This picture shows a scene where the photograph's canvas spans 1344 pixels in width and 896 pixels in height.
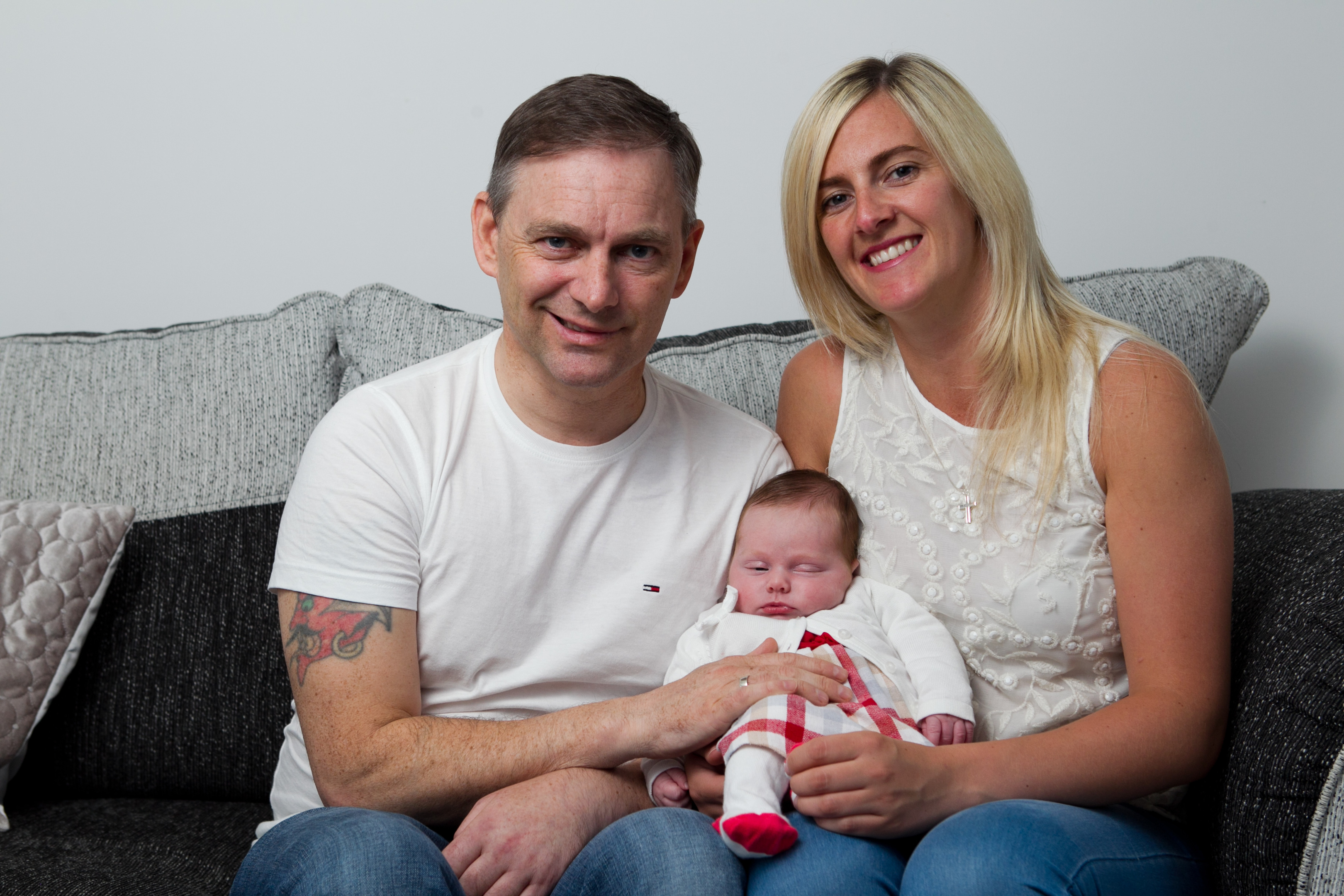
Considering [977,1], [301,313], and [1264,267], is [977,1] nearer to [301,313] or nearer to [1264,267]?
[1264,267]

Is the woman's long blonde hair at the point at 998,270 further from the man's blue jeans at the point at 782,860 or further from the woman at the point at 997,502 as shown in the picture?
the man's blue jeans at the point at 782,860

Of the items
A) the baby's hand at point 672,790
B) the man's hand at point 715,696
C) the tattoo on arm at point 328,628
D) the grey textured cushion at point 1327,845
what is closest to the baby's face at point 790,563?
the man's hand at point 715,696

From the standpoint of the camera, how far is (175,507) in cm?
183

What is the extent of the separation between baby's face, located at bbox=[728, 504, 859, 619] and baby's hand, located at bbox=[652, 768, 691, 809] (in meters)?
0.26

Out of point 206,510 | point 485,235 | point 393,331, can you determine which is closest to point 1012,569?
point 485,235

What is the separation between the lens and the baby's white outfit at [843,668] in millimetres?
1218

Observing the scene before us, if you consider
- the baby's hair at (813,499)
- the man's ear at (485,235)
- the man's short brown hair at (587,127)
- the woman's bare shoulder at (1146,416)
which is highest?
the man's short brown hair at (587,127)

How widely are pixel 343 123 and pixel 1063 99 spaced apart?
1584 mm

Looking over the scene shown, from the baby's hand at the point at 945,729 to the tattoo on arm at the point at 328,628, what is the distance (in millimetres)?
702

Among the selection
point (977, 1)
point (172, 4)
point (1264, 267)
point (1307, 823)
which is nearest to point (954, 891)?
point (1307, 823)

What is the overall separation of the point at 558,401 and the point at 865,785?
2.14 feet

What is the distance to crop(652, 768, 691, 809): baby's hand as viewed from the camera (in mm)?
1352

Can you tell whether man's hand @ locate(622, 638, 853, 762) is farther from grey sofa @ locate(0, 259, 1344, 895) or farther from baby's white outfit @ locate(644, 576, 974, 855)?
grey sofa @ locate(0, 259, 1344, 895)

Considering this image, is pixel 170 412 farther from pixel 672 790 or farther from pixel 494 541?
pixel 672 790
